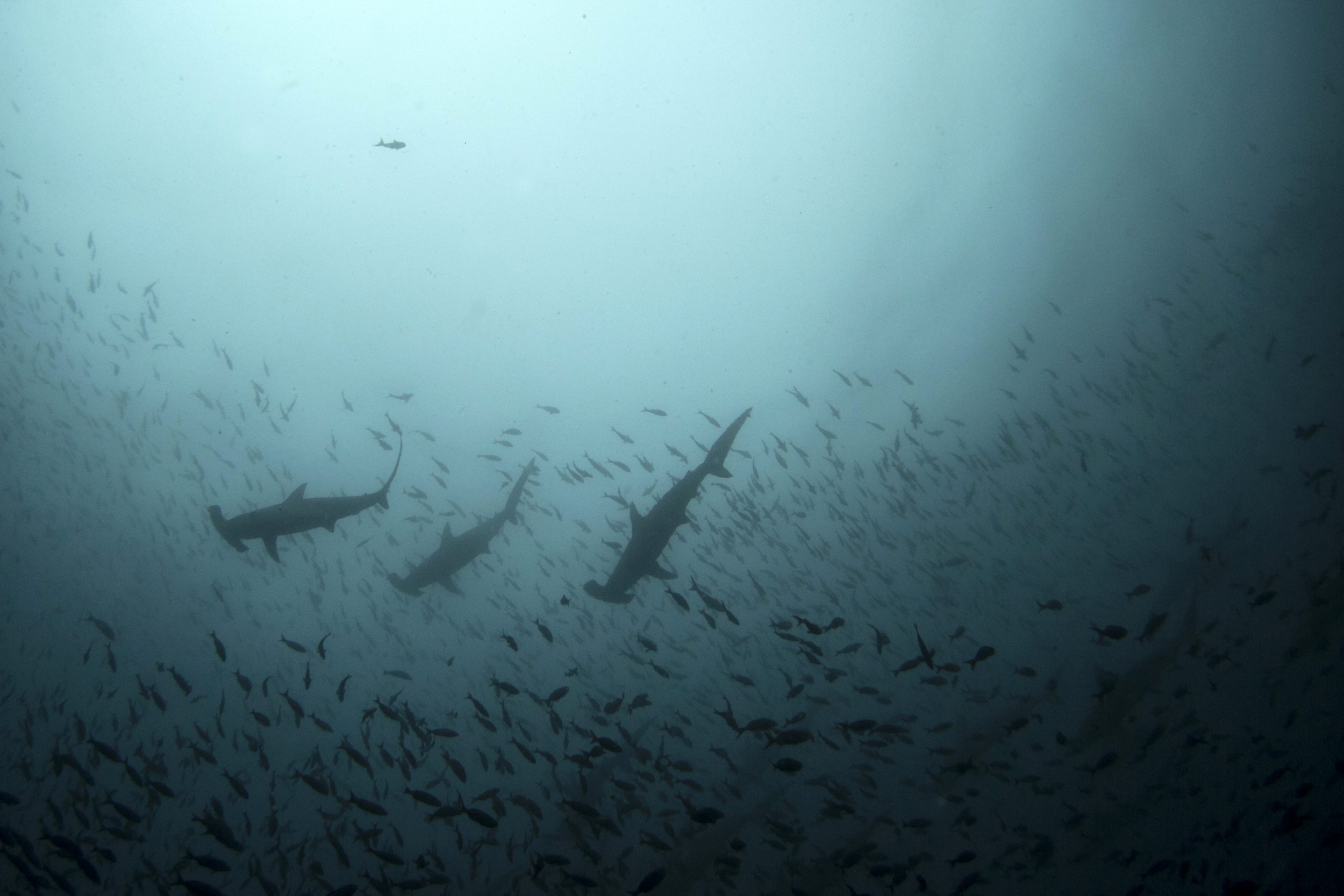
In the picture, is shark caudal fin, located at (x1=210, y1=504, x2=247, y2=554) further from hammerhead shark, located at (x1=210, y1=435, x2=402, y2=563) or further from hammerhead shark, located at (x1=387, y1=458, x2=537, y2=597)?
hammerhead shark, located at (x1=387, y1=458, x2=537, y2=597)

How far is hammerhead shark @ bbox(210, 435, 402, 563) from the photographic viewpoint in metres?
9.24

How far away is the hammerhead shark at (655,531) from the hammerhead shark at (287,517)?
Result: 3.73 meters

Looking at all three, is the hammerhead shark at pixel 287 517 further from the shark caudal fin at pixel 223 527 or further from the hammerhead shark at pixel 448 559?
the hammerhead shark at pixel 448 559

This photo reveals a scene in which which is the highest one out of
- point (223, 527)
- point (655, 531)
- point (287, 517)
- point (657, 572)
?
point (655, 531)

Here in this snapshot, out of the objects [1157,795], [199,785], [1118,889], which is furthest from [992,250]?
[199,785]

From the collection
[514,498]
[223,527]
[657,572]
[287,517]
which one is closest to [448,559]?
[514,498]

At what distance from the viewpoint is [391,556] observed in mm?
37188

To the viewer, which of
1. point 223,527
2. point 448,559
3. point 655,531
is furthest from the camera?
point 448,559

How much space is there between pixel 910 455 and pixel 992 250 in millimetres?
11100

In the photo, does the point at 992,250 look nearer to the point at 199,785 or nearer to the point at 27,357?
the point at 199,785

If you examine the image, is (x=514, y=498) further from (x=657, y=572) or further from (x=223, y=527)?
(x=223, y=527)

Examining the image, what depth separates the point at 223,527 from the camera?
9258mm

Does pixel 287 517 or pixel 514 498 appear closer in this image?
pixel 287 517

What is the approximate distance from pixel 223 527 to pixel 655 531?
6.62 m
